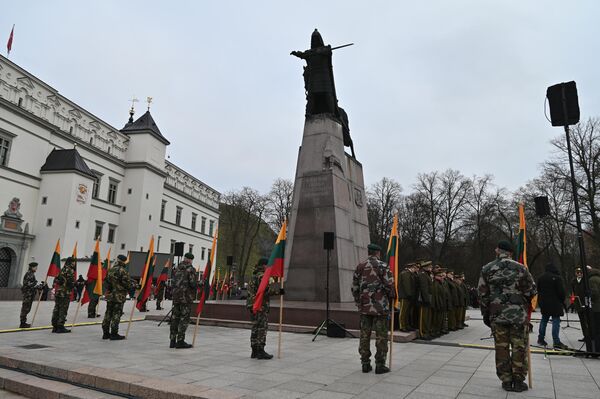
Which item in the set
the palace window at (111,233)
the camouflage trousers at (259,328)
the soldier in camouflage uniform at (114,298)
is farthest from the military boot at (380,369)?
the palace window at (111,233)

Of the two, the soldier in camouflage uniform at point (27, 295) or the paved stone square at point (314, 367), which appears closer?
the paved stone square at point (314, 367)

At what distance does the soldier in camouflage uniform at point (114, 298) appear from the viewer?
31.7 ft

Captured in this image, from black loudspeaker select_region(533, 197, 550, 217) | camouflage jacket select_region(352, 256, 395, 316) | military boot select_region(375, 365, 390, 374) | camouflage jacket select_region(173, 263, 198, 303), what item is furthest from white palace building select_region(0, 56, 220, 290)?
black loudspeaker select_region(533, 197, 550, 217)

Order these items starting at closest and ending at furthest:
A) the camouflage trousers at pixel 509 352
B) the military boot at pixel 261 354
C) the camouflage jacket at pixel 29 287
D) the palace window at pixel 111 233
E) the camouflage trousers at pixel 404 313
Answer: the camouflage trousers at pixel 509 352 < the military boot at pixel 261 354 < the camouflage trousers at pixel 404 313 < the camouflage jacket at pixel 29 287 < the palace window at pixel 111 233

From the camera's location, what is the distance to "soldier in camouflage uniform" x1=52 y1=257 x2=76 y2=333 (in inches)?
418

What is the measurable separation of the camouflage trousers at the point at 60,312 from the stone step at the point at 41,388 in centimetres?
480

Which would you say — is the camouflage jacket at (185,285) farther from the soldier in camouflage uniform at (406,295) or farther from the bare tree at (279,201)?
the bare tree at (279,201)

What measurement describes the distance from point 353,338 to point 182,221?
51.7 metres

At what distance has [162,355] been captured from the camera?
7.51 m

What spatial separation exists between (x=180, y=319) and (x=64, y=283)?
4.48m

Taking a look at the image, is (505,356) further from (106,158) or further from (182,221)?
(182,221)

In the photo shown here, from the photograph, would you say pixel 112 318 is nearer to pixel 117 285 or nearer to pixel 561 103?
pixel 117 285

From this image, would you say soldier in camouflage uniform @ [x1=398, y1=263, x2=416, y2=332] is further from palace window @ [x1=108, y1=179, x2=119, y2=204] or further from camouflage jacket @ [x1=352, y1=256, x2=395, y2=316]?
palace window @ [x1=108, y1=179, x2=119, y2=204]

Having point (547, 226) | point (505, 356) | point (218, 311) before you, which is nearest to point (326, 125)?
→ point (218, 311)
